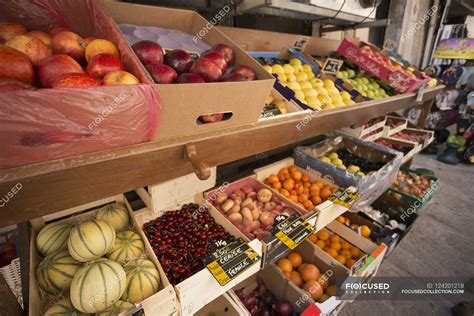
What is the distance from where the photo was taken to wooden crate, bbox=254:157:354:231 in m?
1.25

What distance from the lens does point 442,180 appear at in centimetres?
384

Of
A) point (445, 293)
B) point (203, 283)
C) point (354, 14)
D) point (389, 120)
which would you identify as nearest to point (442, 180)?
point (389, 120)

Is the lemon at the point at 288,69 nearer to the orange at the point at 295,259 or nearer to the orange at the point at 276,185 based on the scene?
the orange at the point at 276,185

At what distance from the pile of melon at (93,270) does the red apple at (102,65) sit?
0.54 m

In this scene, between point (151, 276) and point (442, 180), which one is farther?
point (442, 180)

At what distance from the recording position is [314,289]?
4.97 feet

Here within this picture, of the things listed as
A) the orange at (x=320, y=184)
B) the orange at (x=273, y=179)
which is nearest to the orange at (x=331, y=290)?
the orange at (x=320, y=184)

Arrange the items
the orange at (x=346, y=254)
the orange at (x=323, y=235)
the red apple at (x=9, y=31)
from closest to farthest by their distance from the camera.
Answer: the red apple at (x=9, y=31), the orange at (x=346, y=254), the orange at (x=323, y=235)

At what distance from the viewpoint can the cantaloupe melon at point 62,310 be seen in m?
0.75

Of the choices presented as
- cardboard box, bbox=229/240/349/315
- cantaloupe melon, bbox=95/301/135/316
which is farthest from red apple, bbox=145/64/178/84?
cardboard box, bbox=229/240/349/315

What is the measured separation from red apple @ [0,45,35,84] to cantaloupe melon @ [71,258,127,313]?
23.3 inches

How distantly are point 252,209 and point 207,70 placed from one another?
0.85 m

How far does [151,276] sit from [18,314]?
1.35 ft

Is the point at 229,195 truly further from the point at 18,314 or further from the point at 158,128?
the point at 18,314
